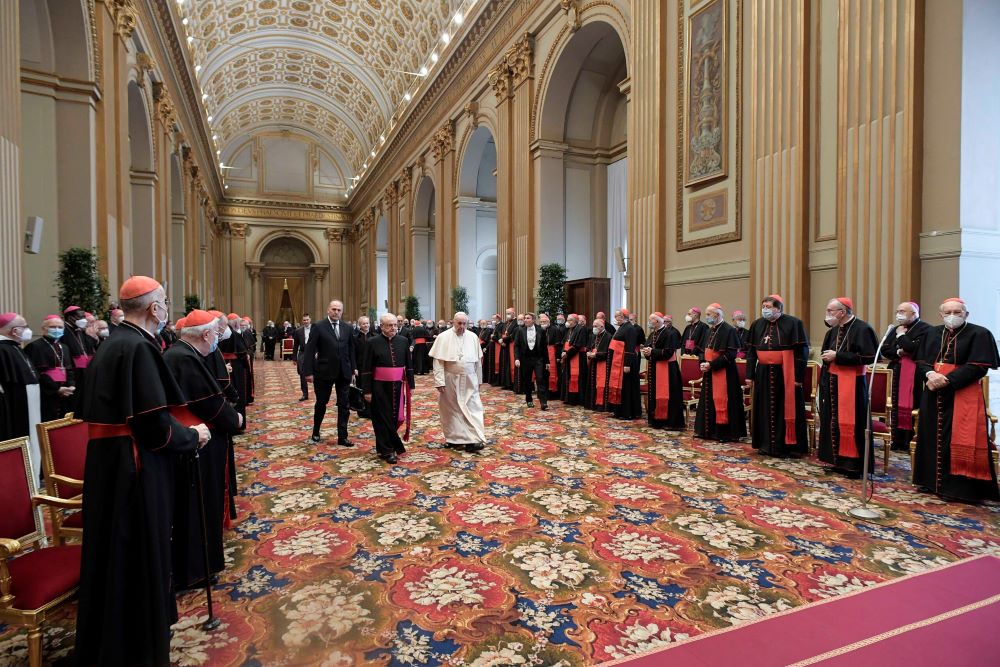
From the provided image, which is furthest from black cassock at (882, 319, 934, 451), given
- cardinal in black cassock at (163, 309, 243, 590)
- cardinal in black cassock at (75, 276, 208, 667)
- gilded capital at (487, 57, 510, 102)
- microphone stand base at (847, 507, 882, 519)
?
gilded capital at (487, 57, 510, 102)

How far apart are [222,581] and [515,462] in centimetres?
306

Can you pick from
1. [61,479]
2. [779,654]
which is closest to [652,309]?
[779,654]

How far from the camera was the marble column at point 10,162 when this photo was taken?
565 cm

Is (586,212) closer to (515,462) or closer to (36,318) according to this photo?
(515,462)

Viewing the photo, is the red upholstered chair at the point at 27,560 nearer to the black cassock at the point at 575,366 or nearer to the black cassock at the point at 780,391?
the black cassock at the point at 780,391

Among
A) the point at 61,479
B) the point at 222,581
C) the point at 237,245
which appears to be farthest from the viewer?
the point at 237,245

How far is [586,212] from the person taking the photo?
13.7 m

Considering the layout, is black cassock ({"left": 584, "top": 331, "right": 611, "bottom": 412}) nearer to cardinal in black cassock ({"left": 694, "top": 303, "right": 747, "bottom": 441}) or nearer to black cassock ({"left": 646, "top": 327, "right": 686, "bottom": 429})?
black cassock ({"left": 646, "top": 327, "right": 686, "bottom": 429})

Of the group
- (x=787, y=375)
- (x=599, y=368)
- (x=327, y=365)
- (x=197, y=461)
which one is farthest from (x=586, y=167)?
(x=197, y=461)

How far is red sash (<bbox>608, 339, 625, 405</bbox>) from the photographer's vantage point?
8.27m

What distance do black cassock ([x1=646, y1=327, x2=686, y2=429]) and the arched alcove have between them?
5.77 metres

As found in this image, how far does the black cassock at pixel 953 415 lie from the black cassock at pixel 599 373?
4.46m

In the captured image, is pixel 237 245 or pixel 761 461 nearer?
pixel 761 461

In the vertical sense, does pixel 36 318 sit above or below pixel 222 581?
above
